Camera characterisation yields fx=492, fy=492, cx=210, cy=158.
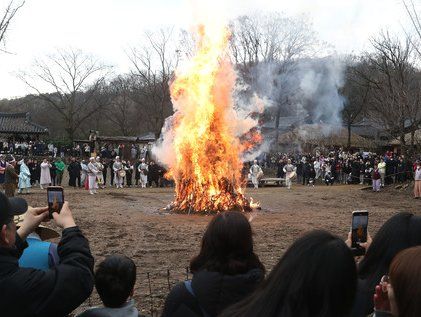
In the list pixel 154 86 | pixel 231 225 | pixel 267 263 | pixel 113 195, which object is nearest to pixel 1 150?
pixel 154 86

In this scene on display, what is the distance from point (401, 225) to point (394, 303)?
1286 millimetres

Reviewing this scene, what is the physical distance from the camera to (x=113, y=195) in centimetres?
2441

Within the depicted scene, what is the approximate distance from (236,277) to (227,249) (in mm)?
181

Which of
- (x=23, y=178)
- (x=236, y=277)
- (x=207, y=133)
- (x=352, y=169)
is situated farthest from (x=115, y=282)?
(x=352, y=169)

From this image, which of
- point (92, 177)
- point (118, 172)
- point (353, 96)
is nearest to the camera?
point (92, 177)

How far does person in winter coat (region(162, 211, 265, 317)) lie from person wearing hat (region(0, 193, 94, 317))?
580 mm

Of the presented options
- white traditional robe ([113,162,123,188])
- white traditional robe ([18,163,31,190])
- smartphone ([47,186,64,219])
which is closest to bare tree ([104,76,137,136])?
white traditional robe ([113,162,123,188])

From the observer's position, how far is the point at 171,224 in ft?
50.1

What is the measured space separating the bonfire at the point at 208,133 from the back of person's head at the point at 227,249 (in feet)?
49.5

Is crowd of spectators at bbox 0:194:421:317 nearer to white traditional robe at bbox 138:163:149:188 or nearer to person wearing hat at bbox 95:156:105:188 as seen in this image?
person wearing hat at bbox 95:156:105:188

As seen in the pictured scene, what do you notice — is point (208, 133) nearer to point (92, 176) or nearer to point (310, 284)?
point (92, 176)

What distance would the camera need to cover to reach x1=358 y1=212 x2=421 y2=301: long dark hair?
3.15m

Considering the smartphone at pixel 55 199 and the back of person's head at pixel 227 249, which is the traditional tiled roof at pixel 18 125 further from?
the back of person's head at pixel 227 249

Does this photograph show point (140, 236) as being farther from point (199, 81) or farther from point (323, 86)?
point (323, 86)
